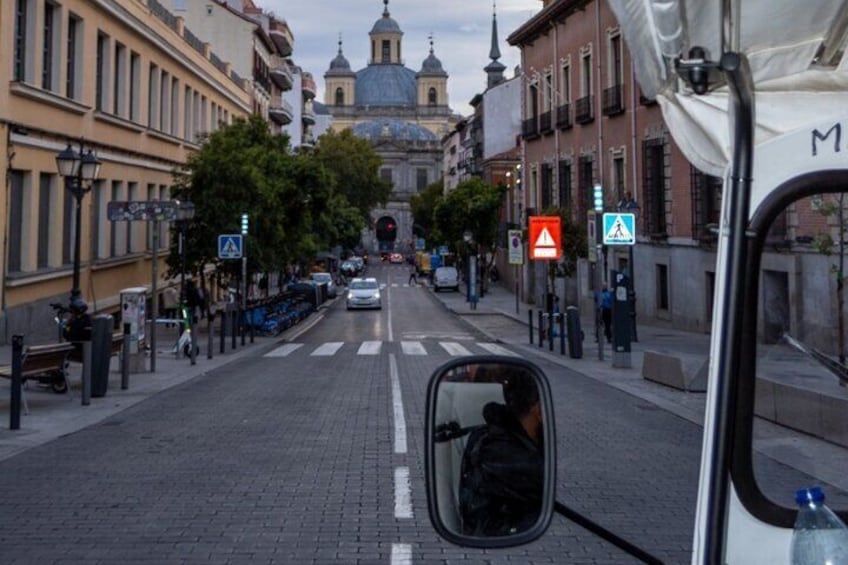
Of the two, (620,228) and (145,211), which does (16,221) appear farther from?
(620,228)

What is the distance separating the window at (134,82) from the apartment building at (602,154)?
48.1 feet

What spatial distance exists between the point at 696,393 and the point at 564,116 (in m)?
24.9

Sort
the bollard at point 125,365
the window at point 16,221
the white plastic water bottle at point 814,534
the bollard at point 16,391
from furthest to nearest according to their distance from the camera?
the window at point 16,221 → the bollard at point 125,365 → the bollard at point 16,391 → the white plastic water bottle at point 814,534

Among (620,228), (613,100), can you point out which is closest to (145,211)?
(620,228)

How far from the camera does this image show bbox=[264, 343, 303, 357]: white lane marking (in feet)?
75.7

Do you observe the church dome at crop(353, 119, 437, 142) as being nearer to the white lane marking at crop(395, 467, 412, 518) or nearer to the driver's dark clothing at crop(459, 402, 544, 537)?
the white lane marking at crop(395, 467, 412, 518)

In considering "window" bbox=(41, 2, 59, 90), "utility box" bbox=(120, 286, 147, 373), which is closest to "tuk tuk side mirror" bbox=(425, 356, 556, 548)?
"utility box" bbox=(120, 286, 147, 373)

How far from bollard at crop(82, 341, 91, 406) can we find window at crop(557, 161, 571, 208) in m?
27.7

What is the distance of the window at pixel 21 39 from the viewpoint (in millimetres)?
21109

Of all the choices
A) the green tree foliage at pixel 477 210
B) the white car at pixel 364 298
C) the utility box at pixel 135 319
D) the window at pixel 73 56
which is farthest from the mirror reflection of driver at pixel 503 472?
the green tree foliage at pixel 477 210

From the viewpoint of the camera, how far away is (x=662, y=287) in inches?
1201

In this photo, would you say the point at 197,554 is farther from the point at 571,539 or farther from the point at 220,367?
the point at 220,367

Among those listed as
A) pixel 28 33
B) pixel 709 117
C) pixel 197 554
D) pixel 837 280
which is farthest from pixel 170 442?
pixel 28 33

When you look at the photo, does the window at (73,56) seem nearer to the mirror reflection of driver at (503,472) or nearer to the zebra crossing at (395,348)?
the zebra crossing at (395,348)
